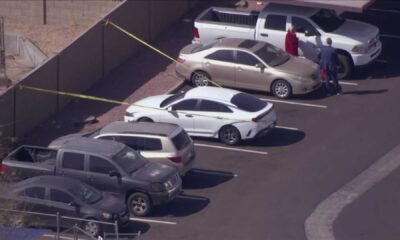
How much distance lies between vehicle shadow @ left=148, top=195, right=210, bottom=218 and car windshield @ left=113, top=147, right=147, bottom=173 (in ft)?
3.53

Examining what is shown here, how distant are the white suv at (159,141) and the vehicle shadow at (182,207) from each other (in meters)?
0.73

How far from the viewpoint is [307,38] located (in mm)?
37156

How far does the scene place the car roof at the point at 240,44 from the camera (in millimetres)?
35562

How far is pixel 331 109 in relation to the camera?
114ft

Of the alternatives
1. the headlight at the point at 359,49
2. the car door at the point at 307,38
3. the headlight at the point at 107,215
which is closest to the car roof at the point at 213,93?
the car door at the point at 307,38

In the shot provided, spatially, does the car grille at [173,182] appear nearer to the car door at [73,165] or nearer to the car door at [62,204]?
the car door at [73,165]

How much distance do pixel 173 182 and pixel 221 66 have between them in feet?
23.2

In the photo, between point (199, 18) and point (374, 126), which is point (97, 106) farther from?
point (374, 126)

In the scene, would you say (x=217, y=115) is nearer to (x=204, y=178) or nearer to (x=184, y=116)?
(x=184, y=116)

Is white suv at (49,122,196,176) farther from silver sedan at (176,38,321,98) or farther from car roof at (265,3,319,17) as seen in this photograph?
car roof at (265,3,319,17)

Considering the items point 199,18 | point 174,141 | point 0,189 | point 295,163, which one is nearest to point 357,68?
point 199,18

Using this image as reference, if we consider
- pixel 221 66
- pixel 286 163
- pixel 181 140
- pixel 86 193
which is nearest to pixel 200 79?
pixel 221 66

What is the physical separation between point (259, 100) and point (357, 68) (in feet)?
18.5

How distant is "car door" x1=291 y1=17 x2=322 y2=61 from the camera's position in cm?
3703
